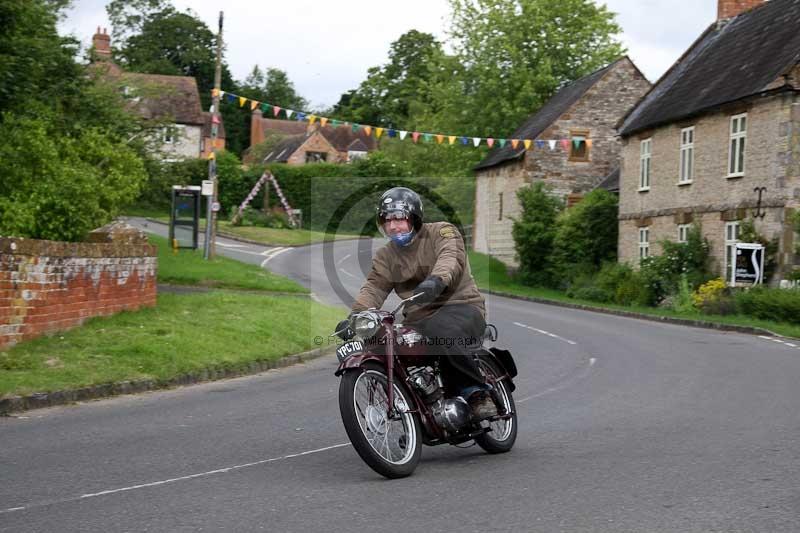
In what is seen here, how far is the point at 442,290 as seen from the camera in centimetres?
716

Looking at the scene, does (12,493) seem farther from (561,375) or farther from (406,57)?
(406,57)

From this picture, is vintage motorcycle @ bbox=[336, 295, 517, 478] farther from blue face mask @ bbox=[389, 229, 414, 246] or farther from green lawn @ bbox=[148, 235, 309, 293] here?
green lawn @ bbox=[148, 235, 309, 293]

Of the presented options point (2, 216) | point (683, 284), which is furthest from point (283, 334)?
point (683, 284)

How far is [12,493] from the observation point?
6457 millimetres

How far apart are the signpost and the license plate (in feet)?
74.3

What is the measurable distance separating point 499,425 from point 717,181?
25432 millimetres

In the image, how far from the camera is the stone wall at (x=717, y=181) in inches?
1098

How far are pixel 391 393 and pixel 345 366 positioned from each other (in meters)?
0.37

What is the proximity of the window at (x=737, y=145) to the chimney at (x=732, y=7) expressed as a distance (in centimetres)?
940

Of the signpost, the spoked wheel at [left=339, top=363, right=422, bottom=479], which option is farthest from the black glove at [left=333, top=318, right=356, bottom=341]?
the signpost

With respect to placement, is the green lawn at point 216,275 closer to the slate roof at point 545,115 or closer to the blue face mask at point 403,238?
the blue face mask at point 403,238

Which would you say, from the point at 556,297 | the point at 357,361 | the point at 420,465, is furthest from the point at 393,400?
the point at 556,297

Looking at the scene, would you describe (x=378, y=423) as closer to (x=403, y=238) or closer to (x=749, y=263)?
(x=403, y=238)

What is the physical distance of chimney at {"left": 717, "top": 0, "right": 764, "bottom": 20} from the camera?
38.1m
